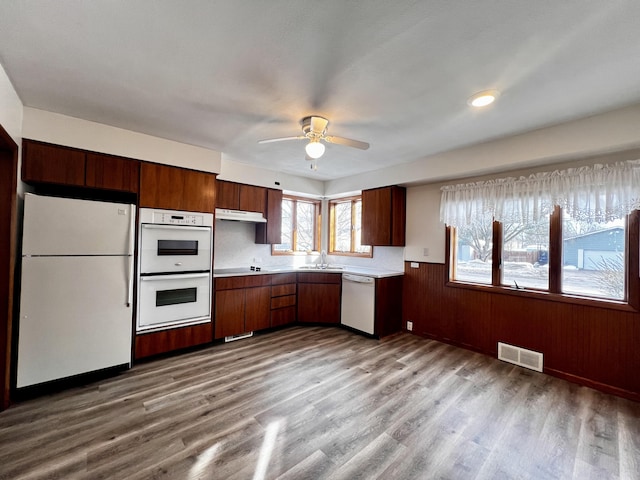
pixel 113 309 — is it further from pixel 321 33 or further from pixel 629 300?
pixel 629 300

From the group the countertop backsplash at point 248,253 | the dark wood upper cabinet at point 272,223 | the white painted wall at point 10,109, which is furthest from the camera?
the dark wood upper cabinet at point 272,223

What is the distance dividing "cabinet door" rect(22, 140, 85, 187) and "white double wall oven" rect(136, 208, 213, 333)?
0.64 m

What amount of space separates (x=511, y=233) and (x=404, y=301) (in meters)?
1.70

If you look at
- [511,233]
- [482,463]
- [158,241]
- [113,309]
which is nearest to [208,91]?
[158,241]

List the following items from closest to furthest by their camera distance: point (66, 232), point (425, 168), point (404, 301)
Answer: point (66, 232) → point (425, 168) → point (404, 301)

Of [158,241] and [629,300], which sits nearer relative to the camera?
[629,300]

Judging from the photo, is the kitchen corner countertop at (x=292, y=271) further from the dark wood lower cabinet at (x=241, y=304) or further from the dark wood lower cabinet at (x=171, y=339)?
the dark wood lower cabinet at (x=171, y=339)

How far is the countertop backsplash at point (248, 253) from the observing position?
164 inches

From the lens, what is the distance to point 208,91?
2.10 metres

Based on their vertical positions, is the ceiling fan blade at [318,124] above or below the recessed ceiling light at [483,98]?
below

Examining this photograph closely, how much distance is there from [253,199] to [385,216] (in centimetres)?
201

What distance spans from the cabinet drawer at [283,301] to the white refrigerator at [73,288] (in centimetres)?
179

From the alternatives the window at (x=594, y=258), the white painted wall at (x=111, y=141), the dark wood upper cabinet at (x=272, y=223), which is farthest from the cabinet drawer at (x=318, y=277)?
the window at (x=594, y=258)

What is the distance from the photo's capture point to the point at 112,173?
110 inches
